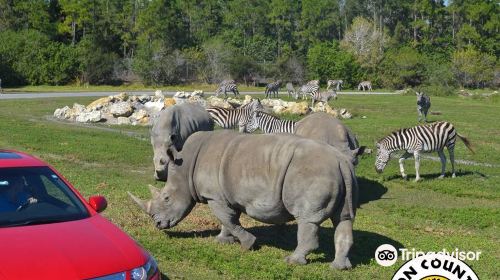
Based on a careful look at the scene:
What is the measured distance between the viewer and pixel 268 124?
69.7ft

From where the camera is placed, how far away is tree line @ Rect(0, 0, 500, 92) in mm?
71938

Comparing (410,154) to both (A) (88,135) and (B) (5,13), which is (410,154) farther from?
(B) (5,13)

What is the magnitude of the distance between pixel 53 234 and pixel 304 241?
3.47 metres

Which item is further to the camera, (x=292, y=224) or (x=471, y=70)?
(x=471, y=70)

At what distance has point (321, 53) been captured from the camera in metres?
86.3

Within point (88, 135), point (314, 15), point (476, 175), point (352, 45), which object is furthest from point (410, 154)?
point (314, 15)

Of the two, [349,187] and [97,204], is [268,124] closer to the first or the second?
[349,187]

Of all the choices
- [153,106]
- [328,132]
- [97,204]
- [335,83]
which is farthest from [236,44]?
[97,204]

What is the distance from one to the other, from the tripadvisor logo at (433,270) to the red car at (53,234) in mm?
2725

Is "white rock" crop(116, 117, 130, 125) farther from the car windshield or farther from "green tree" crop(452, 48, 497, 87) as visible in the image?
"green tree" crop(452, 48, 497, 87)

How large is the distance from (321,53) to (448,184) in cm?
7098

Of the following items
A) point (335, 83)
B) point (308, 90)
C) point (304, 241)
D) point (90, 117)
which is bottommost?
point (335, 83)

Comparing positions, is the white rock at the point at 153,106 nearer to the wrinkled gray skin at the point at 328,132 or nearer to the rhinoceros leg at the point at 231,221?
the wrinkled gray skin at the point at 328,132

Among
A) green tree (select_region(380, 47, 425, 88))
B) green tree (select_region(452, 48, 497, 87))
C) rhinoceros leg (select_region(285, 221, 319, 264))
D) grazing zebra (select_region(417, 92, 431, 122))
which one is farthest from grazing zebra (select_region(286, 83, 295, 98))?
rhinoceros leg (select_region(285, 221, 319, 264))
